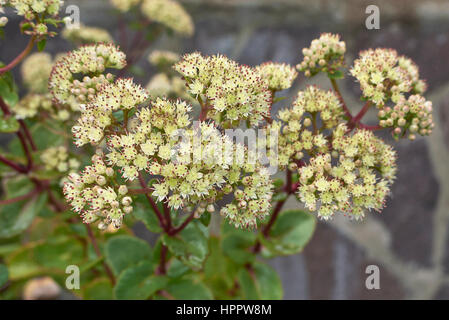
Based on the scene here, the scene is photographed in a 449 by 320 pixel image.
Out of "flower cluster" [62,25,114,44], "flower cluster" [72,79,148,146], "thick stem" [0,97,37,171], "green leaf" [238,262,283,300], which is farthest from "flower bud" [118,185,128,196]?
"flower cluster" [62,25,114,44]

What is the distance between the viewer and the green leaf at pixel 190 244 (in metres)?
0.87

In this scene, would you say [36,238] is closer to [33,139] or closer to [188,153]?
[33,139]

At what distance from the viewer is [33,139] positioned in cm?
124

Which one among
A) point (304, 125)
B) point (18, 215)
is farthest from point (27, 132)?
point (304, 125)

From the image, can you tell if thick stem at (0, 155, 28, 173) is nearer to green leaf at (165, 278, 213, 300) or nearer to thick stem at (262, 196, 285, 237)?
green leaf at (165, 278, 213, 300)

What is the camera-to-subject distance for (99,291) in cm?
114

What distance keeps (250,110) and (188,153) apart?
0.15m

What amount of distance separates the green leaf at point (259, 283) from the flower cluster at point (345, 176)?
0.39 m

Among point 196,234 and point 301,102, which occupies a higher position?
point 301,102

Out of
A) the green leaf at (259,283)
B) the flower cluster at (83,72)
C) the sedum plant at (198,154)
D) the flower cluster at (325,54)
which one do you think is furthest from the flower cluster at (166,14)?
the green leaf at (259,283)

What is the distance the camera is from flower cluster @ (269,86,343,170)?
84cm

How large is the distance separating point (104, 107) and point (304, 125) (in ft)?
1.35

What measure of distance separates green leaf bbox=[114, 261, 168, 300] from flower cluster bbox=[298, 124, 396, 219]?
1.36 ft
